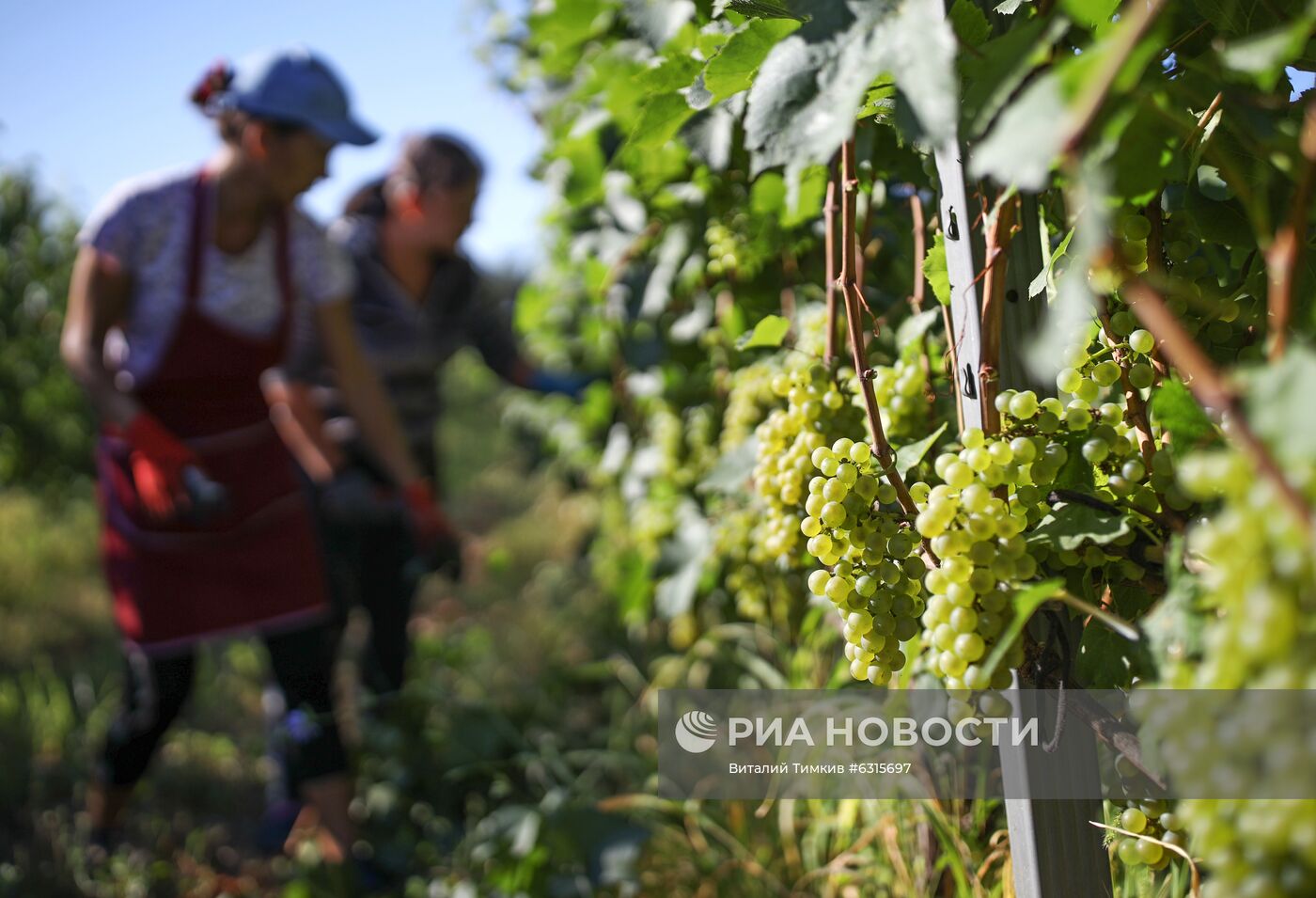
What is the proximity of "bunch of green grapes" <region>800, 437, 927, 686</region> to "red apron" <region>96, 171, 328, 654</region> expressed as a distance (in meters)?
1.90

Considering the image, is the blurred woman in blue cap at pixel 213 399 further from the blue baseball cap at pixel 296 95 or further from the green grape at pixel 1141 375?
the green grape at pixel 1141 375

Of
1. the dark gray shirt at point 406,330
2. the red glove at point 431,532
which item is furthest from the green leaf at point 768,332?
the dark gray shirt at point 406,330

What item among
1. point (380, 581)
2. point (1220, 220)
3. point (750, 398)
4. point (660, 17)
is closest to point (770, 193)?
point (660, 17)

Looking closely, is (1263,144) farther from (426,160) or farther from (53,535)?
(53,535)

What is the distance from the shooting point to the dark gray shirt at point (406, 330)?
2.89 metres

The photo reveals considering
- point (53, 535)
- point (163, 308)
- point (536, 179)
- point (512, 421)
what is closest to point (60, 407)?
point (53, 535)

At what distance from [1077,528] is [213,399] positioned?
7.11 feet

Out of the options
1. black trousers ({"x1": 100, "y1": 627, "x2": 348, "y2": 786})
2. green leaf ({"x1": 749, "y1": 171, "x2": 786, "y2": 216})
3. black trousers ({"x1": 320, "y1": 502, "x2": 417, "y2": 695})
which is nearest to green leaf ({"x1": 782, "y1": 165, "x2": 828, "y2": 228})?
green leaf ({"x1": 749, "y1": 171, "x2": 786, "y2": 216})

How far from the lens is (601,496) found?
12.2 ft

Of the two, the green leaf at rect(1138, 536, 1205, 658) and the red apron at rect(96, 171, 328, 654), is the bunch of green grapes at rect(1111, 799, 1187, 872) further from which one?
the red apron at rect(96, 171, 328, 654)

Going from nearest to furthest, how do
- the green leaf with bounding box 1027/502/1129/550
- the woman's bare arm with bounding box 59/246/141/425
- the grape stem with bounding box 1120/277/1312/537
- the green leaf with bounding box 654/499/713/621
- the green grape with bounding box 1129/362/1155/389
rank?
the grape stem with bounding box 1120/277/1312/537, the green leaf with bounding box 1027/502/1129/550, the green grape with bounding box 1129/362/1155/389, the green leaf with bounding box 654/499/713/621, the woman's bare arm with bounding box 59/246/141/425

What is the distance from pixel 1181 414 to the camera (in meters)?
0.63

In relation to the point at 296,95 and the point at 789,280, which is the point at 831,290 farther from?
the point at 296,95

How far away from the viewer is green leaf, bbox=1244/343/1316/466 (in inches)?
16.9
